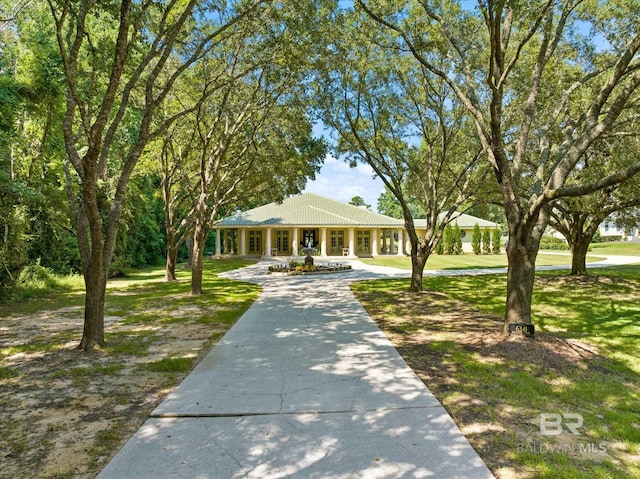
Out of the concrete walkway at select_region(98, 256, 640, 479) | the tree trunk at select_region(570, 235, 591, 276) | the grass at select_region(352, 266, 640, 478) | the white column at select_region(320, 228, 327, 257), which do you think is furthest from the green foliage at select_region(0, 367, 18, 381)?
the white column at select_region(320, 228, 327, 257)

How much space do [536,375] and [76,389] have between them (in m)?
6.11

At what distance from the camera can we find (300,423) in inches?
146

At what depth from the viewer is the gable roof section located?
31.5 m

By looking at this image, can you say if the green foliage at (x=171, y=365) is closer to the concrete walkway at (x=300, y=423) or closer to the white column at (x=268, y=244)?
the concrete walkway at (x=300, y=423)

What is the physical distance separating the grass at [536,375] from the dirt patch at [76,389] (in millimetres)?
3468

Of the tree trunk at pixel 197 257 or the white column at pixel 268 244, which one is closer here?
the tree trunk at pixel 197 257

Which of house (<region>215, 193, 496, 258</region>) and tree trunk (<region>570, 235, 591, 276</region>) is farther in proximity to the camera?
house (<region>215, 193, 496, 258</region>)

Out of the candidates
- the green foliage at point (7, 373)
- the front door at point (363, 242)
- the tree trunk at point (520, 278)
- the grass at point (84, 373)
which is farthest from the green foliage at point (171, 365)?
the front door at point (363, 242)

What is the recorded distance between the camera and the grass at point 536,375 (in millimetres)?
3176

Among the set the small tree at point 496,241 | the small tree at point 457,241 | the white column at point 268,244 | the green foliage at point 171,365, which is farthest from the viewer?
the small tree at point 457,241

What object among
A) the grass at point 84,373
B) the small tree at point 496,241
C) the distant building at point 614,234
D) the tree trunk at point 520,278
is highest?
the distant building at point 614,234

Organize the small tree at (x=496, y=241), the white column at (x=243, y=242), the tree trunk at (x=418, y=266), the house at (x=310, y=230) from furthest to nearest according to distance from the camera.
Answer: the small tree at (x=496, y=241) → the white column at (x=243, y=242) → the house at (x=310, y=230) → the tree trunk at (x=418, y=266)

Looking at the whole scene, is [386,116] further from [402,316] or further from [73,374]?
[73,374]

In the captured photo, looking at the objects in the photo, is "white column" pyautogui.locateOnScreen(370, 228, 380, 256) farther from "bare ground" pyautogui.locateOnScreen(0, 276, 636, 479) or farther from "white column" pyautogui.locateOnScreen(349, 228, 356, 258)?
"bare ground" pyautogui.locateOnScreen(0, 276, 636, 479)
